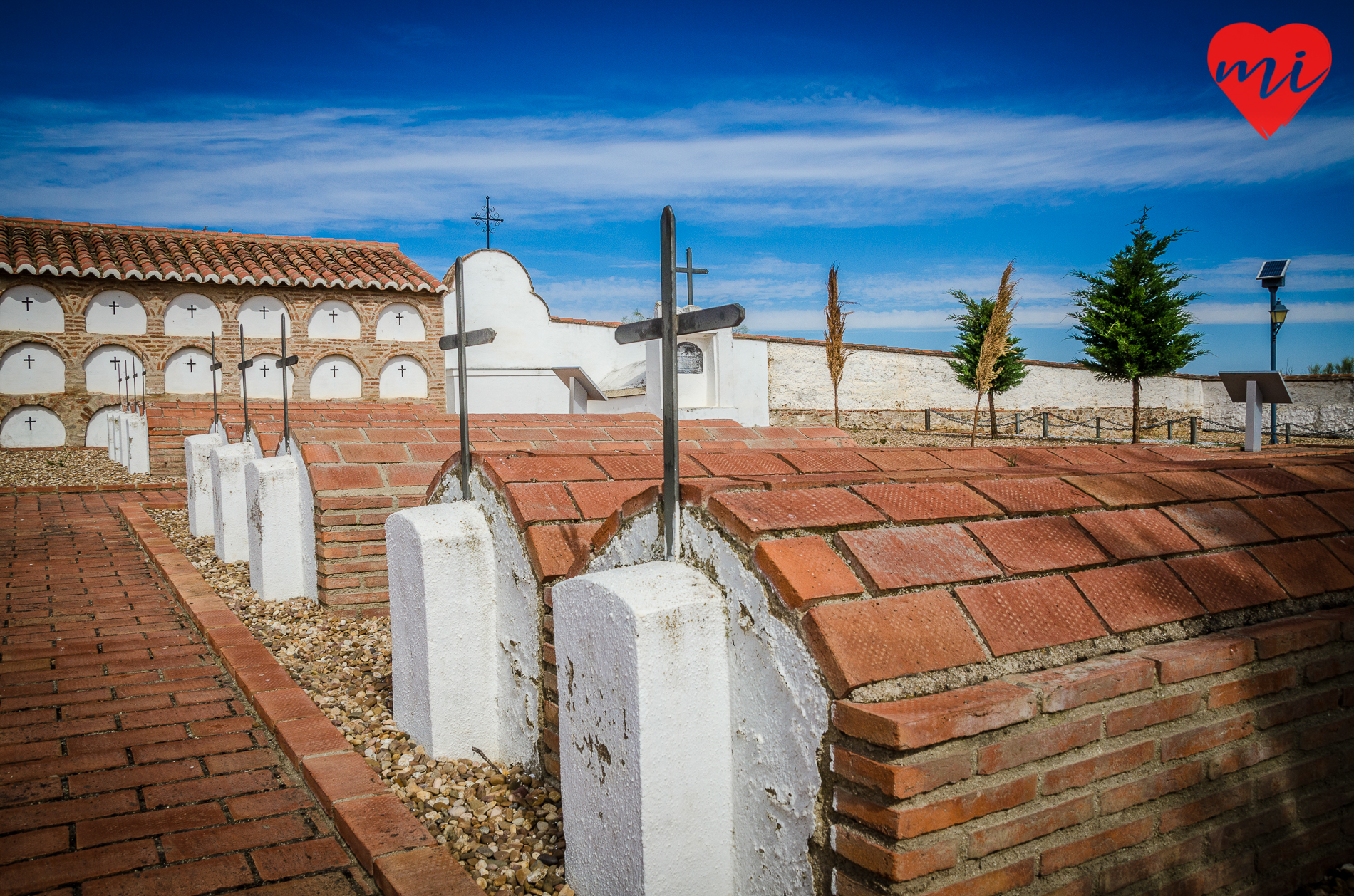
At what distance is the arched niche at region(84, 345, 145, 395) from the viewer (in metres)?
18.8

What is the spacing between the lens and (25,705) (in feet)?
11.9

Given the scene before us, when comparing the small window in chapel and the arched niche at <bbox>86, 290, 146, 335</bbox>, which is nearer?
the small window in chapel

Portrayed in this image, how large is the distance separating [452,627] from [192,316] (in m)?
20.0

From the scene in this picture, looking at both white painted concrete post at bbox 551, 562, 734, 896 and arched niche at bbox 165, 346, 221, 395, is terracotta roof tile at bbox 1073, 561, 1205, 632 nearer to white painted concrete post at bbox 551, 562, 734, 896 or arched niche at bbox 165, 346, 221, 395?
white painted concrete post at bbox 551, 562, 734, 896

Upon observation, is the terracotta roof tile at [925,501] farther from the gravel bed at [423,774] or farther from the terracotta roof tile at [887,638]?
the gravel bed at [423,774]

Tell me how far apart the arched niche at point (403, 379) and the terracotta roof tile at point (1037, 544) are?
20.9 m

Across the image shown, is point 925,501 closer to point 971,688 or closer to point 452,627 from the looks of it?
point 971,688

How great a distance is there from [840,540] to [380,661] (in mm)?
3127

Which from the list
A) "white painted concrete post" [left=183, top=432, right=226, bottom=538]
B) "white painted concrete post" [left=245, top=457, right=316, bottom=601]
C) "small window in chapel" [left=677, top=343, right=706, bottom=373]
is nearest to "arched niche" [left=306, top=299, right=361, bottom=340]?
"small window in chapel" [left=677, top=343, right=706, bottom=373]

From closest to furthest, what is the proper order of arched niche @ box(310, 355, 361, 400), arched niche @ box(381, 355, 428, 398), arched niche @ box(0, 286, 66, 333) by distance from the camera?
arched niche @ box(0, 286, 66, 333), arched niche @ box(310, 355, 361, 400), arched niche @ box(381, 355, 428, 398)

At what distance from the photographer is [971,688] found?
1538 millimetres

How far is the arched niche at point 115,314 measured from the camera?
61.2 ft

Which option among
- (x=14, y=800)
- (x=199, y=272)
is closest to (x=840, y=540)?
(x=14, y=800)

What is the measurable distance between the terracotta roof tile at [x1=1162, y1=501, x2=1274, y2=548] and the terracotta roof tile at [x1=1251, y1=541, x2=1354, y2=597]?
4cm
